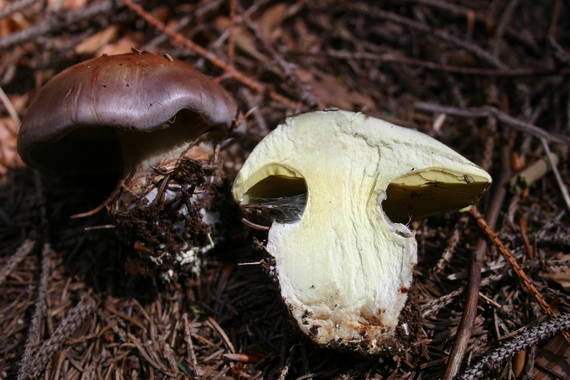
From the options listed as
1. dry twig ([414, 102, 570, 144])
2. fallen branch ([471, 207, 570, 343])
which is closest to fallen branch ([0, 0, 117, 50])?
dry twig ([414, 102, 570, 144])

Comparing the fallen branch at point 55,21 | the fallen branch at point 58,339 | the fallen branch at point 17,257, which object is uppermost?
the fallen branch at point 55,21

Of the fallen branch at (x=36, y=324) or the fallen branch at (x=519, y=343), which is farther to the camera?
the fallen branch at (x=36, y=324)

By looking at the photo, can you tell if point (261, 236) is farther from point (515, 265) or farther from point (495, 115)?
point (495, 115)

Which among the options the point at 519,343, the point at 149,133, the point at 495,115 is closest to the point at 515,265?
the point at 519,343

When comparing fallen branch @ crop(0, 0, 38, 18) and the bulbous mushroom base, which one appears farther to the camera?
fallen branch @ crop(0, 0, 38, 18)

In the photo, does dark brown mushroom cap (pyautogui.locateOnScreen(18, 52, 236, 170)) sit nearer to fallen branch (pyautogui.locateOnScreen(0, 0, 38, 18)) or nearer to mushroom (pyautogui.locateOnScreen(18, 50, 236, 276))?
mushroom (pyautogui.locateOnScreen(18, 50, 236, 276))

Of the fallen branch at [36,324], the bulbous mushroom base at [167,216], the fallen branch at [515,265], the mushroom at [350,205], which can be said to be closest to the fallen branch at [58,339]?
the fallen branch at [36,324]

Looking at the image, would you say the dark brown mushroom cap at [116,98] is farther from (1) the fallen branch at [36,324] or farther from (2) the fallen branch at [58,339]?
(2) the fallen branch at [58,339]
